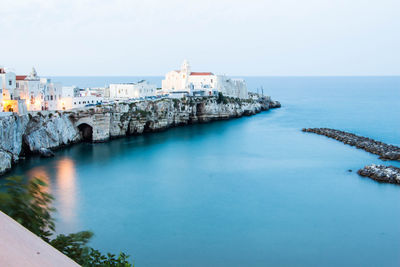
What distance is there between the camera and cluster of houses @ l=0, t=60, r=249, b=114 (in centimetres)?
2772

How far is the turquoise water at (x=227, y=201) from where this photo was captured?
1368 cm

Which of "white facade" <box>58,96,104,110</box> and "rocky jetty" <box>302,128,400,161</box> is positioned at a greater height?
"white facade" <box>58,96,104,110</box>

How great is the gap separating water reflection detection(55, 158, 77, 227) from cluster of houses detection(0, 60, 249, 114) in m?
6.13

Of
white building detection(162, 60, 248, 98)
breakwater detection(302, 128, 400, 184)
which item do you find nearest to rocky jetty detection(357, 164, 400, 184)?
breakwater detection(302, 128, 400, 184)

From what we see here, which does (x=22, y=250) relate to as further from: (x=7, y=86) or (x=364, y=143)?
(x=364, y=143)

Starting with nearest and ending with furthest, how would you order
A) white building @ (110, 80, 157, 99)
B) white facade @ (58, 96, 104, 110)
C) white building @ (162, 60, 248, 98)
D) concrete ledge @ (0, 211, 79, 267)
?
concrete ledge @ (0, 211, 79, 267) < white facade @ (58, 96, 104, 110) < white building @ (110, 80, 157, 99) < white building @ (162, 60, 248, 98)

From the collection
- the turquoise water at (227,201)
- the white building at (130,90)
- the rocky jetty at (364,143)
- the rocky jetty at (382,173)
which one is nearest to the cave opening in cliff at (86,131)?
the turquoise water at (227,201)

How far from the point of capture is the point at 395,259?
1320 cm

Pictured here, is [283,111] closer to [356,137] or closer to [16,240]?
[356,137]

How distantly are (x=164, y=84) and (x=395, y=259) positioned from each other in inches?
1787

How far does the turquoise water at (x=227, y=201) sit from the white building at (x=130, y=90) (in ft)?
30.5

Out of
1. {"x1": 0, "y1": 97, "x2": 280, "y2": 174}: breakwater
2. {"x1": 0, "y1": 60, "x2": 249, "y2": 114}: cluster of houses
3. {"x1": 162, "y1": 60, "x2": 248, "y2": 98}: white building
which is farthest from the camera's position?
{"x1": 162, "y1": 60, "x2": 248, "y2": 98}: white building

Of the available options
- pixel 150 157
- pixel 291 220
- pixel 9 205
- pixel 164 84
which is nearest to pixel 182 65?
pixel 164 84

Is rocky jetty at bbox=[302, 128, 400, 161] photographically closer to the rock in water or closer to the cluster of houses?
the cluster of houses
